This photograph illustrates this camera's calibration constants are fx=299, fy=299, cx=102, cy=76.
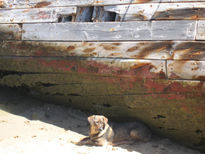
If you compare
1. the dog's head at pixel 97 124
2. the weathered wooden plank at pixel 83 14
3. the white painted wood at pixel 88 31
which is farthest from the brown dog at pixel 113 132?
the weathered wooden plank at pixel 83 14

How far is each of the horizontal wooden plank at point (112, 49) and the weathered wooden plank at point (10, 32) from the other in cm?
10

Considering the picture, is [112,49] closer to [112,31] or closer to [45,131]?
[112,31]

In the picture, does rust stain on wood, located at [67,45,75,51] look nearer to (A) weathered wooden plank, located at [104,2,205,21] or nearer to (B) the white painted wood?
(B) the white painted wood

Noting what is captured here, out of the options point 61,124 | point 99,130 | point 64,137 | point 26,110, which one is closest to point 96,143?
point 99,130

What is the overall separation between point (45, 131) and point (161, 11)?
2.95 metres

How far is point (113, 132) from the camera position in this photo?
5332 millimetres

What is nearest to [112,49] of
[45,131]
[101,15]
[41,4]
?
[101,15]

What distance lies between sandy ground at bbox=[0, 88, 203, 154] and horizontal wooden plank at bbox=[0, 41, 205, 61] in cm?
122

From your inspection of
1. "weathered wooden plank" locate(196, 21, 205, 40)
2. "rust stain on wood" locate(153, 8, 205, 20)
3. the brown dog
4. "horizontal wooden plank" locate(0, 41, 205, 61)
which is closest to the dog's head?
the brown dog

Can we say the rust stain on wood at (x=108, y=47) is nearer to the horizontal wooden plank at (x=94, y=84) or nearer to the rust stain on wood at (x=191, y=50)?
the horizontal wooden plank at (x=94, y=84)

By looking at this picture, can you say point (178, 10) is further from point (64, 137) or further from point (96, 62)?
point (64, 137)

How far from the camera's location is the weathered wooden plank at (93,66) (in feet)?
15.4

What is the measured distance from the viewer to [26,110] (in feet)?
20.7

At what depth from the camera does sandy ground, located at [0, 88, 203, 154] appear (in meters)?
4.81
